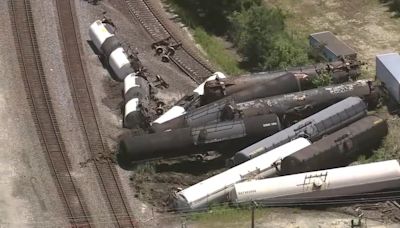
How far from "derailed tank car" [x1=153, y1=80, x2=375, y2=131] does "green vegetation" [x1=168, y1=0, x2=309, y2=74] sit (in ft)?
15.7

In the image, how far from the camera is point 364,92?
36406 millimetres

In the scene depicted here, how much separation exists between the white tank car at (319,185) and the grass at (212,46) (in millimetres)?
11833

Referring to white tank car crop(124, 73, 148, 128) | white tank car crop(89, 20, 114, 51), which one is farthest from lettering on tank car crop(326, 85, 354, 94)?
white tank car crop(89, 20, 114, 51)

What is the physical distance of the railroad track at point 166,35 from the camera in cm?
4059

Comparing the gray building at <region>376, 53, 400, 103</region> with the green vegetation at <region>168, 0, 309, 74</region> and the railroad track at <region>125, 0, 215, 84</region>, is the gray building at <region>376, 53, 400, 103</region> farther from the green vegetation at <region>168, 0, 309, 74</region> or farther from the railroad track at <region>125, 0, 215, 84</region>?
the railroad track at <region>125, 0, 215, 84</region>

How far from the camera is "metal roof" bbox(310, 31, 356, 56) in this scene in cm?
4106

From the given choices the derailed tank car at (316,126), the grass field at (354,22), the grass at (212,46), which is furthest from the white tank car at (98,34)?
the derailed tank car at (316,126)

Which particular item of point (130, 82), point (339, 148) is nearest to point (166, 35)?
point (130, 82)

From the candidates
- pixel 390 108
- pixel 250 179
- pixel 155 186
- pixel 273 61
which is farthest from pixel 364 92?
pixel 155 186

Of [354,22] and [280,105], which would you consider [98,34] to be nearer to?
[280,105]

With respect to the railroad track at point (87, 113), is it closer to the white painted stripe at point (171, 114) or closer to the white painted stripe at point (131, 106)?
the white painted stripe at point (131, 106)

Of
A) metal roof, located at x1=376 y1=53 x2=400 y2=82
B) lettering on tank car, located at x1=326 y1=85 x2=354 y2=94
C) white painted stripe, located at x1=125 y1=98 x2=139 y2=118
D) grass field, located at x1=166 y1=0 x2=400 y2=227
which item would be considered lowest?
white painted stripe, located at x1=125 y1=98 x2=139 y2=118

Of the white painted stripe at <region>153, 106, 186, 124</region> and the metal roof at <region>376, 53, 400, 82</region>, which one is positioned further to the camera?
the metal roof at <region>376, 53, 400, 82</region>

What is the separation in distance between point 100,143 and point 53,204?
466cm
